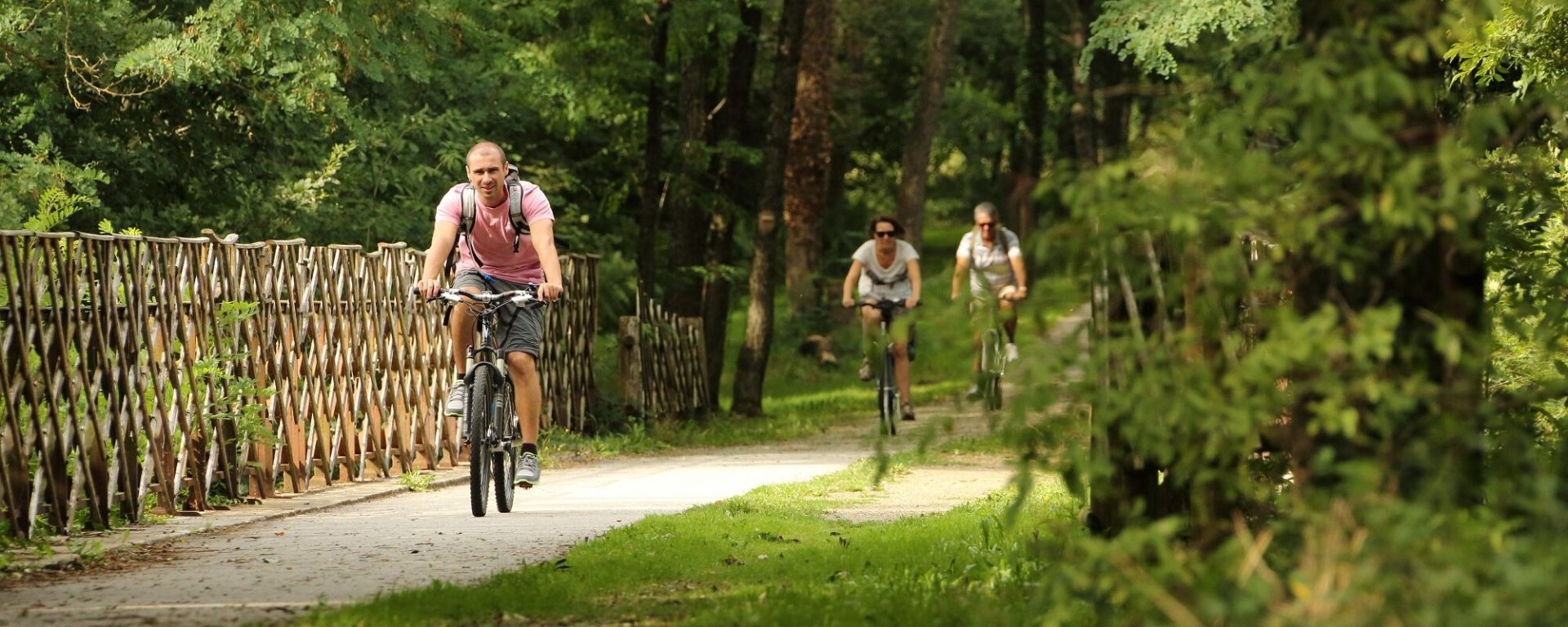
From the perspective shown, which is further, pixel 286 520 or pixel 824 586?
pixel 286 520

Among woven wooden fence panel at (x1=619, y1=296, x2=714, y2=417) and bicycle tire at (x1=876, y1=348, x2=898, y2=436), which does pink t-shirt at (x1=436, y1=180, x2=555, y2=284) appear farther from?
woven wooden fence panel at (x1=619, y1=296, x2=714, y2=417)

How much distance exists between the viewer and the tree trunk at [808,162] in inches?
1251

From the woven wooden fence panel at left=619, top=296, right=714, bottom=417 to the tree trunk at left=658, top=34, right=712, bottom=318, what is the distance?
49.7 inches

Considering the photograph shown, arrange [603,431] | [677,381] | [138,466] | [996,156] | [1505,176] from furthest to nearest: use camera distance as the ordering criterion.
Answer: [996,156]
[677,381]
[603,431]
[138,466]
[1505,176]

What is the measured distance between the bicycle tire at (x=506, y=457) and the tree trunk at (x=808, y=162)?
65.9 ft

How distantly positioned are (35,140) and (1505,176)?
49.2 feet

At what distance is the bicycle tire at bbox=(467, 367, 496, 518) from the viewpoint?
9.91 meters

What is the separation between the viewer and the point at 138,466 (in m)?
10.1

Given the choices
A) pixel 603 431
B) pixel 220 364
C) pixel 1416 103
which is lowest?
pixel 603 431

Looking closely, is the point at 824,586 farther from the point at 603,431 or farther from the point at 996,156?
the point at 996,156

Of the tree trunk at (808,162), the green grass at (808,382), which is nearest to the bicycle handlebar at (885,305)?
the green grass at (808,382)

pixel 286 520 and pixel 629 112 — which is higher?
pixel 629 112

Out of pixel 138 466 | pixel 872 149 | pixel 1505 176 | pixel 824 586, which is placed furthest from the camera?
pixel 872 149

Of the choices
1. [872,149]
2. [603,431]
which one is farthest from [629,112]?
[872,149]
